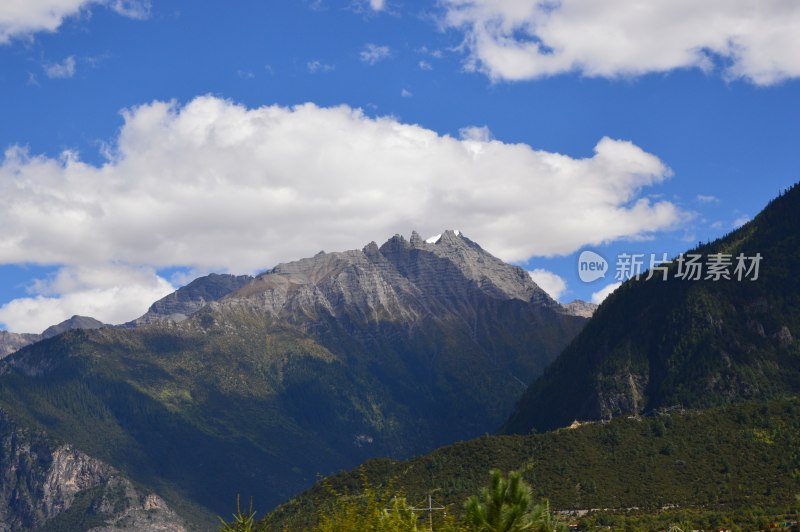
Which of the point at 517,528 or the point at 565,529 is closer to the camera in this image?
the point at 517,528

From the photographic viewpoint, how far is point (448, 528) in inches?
3076

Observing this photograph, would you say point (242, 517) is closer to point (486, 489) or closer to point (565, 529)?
point (486, 489)

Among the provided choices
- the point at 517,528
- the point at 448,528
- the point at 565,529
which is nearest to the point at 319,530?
the point at 448,528

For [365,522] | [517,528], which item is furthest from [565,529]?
[365,522]

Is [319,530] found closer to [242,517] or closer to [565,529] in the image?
[242,517]

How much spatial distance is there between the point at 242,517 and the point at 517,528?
1072 inches

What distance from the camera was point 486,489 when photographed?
265 ft

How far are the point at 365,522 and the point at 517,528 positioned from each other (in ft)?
38.5

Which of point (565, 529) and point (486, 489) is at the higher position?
point (486, 489)

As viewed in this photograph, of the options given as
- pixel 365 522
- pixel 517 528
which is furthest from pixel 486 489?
pixel 365 522

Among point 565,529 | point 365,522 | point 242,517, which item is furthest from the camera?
point 565,529

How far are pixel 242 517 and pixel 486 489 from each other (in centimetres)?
2505

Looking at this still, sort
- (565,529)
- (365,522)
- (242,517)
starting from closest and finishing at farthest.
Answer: (365,522)
(242,517)
(565,529)

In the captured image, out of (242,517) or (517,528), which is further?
(242,517)
